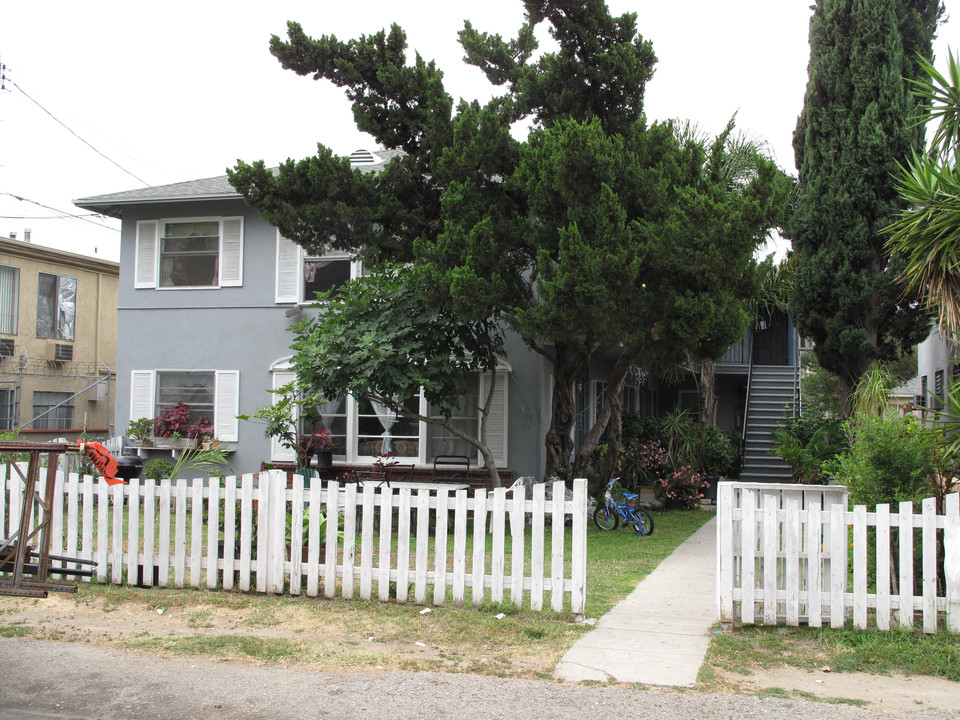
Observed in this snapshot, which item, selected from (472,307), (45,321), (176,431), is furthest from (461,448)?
(45,321)

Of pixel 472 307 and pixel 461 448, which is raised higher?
pixel 472 307

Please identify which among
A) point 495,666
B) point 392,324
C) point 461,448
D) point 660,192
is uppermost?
point 660,192

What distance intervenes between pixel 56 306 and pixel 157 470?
9.76 metres

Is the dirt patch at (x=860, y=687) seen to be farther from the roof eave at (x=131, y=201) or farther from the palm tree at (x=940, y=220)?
the roof eave at (x=131, y=201)

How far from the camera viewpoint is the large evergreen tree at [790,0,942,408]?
1363 centimetres

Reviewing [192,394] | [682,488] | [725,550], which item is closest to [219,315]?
[192,394]

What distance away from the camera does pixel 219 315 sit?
55.4 feet

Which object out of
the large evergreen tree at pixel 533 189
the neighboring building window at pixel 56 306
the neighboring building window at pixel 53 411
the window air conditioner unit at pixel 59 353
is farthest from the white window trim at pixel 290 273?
the window air conditioner unit at pixel 59 353

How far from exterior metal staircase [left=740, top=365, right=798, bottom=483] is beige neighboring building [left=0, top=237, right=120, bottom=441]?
15.7 m

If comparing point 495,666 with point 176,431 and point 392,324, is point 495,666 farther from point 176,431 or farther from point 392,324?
point 176,431

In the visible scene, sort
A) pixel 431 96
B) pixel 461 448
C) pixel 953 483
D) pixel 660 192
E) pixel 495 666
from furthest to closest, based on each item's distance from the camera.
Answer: pixel 461 448 < pixel 431 96 < pixel 660 192 < pixel 953 483 < pixel 495 666

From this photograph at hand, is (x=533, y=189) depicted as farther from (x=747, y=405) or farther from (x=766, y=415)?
(x=766, y=415)

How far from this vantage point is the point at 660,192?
11516 millimetres

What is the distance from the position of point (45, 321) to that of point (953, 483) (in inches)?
867
